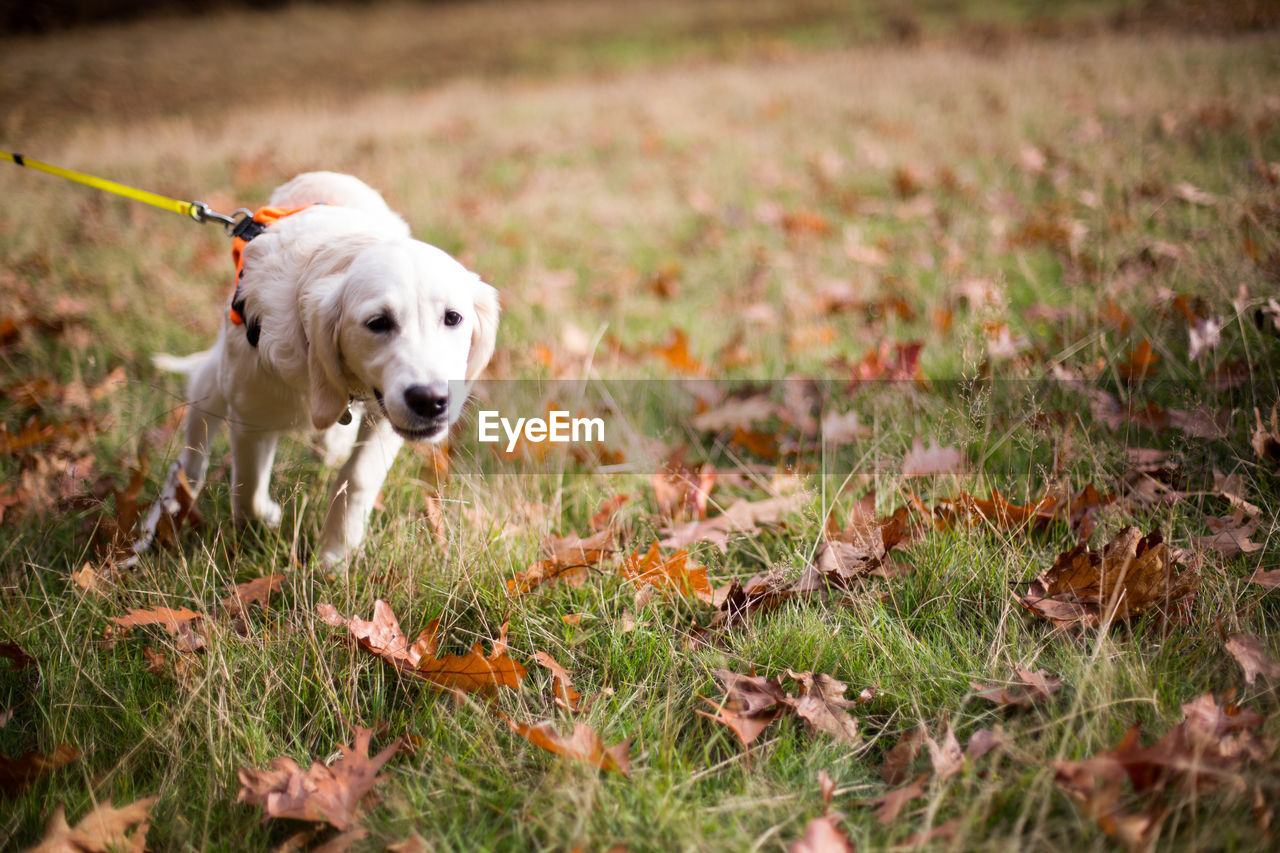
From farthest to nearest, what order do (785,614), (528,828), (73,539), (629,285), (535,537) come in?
(629,285) → (73,539) → (535,537) → (785,614) → (528,828)

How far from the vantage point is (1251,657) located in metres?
1.60

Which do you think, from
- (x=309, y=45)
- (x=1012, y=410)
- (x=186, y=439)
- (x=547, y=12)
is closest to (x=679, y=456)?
(x=1012, y=410)

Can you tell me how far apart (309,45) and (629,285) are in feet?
67.7

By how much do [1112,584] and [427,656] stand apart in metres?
1.67

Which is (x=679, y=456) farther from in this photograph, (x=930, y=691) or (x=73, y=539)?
(x=73, y=539)

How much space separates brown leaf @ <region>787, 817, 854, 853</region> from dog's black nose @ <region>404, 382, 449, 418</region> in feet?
3.99

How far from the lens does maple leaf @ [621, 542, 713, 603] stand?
6.64 ft

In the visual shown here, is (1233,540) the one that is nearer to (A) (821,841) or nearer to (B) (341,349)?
→ (A) (821,841)

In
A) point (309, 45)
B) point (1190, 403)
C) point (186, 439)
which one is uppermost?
point (309, 45)

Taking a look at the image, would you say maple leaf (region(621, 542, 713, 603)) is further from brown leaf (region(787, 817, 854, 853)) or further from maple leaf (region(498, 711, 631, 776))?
brown leaf (region(787, 817, 854, 853))

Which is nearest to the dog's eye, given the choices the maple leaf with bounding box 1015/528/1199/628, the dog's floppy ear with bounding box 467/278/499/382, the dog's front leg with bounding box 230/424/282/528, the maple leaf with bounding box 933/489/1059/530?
the dog's floppy ear with bounding box 467/278/499/382

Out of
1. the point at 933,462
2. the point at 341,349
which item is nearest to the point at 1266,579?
the point at 933,462

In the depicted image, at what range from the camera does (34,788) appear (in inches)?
59.7

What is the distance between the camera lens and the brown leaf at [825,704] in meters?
1.62
